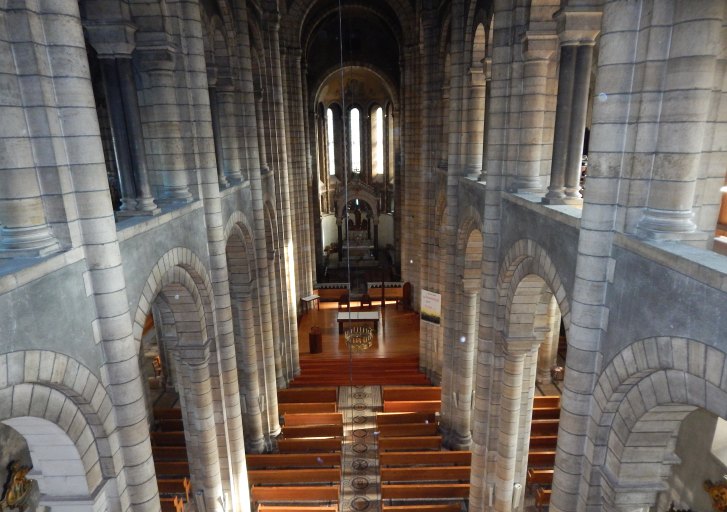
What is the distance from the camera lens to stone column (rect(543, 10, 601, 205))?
21.6 feet

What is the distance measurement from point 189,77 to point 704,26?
712cm

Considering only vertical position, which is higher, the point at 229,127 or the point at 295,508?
the point at 229,127

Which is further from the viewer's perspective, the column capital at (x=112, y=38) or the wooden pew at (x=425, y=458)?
the wooden pew at (x=425, y=458)

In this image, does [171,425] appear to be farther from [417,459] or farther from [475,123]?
[475,123]

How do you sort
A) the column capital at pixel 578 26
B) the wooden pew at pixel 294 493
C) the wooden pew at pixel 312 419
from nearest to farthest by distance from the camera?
1. the column capital at pixel 578 26
2. the wooden pew at pixel 294 493
3. the wooden pew at pixel 312 419

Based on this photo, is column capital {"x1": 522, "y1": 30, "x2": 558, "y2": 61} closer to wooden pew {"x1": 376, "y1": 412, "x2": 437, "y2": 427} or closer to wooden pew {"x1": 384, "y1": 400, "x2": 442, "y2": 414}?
wooden pew {"x1": 376, "y1": 412, "x2": 437, "y2": 427}

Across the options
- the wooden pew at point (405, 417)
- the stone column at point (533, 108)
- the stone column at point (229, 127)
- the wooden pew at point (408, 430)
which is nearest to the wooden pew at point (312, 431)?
the wooden pew at point (408, 430)

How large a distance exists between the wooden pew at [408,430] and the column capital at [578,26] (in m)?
10.4

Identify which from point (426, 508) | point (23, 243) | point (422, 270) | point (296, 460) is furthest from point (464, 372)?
point (23, 243)

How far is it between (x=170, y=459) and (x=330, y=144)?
21.6 m

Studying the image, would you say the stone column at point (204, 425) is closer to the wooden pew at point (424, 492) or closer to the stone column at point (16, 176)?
the wooden pew at point (424, 492)

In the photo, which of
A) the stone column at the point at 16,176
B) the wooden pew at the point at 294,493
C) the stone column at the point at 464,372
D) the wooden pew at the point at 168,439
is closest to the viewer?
the stone column at the point at 16,176

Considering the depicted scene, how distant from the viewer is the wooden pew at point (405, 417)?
46.5 ft

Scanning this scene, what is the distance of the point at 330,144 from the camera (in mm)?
30359
